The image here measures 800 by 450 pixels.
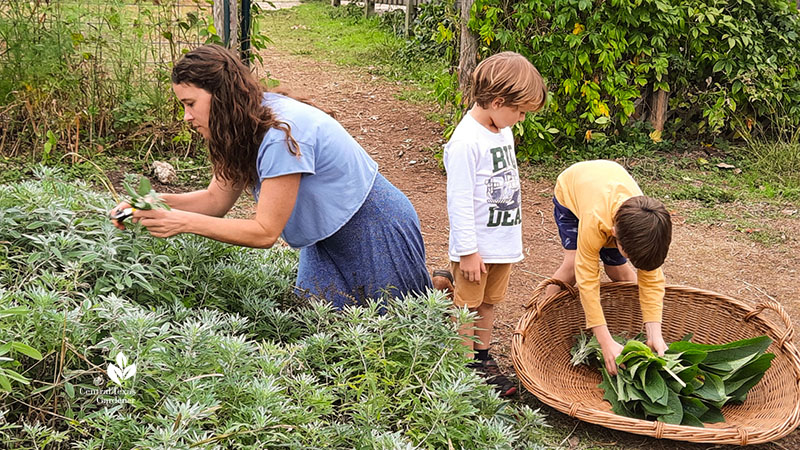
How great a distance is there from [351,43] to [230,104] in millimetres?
8559

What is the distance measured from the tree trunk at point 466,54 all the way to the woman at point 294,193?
284cm

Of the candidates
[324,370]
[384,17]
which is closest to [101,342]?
[324,370]

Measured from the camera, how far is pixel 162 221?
2.26m

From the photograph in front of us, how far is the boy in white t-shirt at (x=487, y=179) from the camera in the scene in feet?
9.33

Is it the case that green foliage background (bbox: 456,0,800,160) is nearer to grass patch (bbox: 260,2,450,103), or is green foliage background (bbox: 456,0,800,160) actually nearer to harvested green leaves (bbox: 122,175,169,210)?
grass patch (bbox: 260,2,450,103)

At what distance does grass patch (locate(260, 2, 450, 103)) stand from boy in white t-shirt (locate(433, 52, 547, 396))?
11.0 ft

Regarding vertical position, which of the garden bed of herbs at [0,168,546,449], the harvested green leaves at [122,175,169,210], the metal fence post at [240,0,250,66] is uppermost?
the metal fence post at [240,0,250,66]

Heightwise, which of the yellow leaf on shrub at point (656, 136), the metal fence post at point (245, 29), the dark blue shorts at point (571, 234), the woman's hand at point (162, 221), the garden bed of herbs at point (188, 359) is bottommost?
the yellow leaf on shrub at point (656, 136)

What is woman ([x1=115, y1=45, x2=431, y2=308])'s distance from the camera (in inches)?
95.5

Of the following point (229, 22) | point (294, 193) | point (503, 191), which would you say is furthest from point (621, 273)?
point (229, 22)

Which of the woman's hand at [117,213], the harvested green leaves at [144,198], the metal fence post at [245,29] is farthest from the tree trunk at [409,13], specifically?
the woman's hand at [117,213]

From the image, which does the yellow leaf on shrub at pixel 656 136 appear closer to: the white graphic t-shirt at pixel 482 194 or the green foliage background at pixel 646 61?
the green foliage background at pixel 646 61

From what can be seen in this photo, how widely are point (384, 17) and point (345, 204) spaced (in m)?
9.62

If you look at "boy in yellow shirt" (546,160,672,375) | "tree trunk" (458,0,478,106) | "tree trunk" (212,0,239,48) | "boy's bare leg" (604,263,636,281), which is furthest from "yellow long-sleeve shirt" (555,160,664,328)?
"tree trunk" (212,0,239,48)
